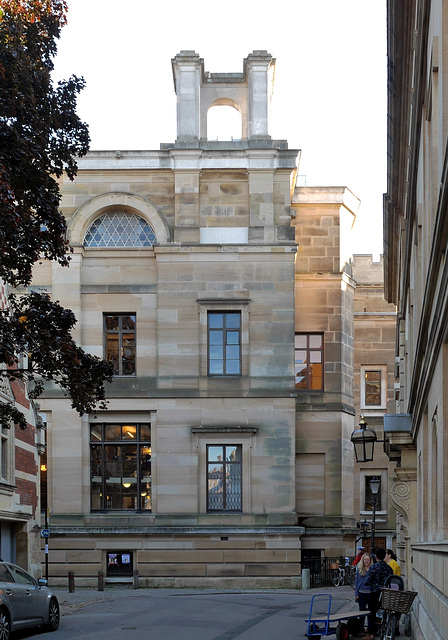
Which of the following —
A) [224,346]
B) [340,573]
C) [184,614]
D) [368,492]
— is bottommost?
[340,573]

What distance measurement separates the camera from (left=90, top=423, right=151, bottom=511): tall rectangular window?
36.8 metres

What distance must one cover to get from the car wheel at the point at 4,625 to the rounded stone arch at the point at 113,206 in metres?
21.3

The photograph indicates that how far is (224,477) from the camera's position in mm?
36594

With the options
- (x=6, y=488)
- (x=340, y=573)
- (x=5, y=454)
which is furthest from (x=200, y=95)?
(x=340, y=573)

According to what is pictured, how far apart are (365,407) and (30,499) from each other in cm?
2330

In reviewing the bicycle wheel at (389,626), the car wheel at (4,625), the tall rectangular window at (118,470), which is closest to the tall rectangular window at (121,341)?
the tall rectangular window at (118,470)

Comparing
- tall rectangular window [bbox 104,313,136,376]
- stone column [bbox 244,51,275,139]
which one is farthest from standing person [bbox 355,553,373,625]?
stone column [bbox 244,51,275,139]

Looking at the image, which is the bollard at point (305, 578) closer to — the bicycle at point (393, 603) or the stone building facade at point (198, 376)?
the stone building facade at point (198, 376)

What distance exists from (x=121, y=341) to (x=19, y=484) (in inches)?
378

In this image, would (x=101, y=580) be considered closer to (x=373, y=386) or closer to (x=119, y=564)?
(x=119, y=564)

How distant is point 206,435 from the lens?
36625 mm

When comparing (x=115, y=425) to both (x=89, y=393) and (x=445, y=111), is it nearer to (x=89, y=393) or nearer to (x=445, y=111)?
(x=89, y=393)

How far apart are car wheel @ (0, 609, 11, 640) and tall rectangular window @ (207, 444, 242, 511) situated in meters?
18.8

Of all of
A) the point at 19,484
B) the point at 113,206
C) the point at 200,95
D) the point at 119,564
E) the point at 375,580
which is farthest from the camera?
the point at 200,95
